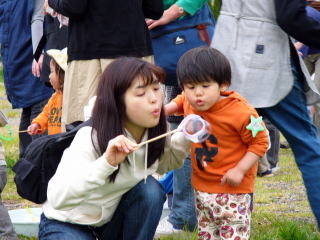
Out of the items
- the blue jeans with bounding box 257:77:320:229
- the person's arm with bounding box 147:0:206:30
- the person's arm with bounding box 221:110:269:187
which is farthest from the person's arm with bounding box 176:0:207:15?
the person's arm with bounding box 221:110:269:187

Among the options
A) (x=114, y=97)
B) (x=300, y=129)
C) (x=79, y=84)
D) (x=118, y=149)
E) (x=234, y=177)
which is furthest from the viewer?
(x=79, y=84)

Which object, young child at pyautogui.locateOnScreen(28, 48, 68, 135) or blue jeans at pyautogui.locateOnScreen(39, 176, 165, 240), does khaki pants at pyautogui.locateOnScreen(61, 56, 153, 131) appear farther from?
blue jeans at pyautogui.locateOnScreen(39, 176, 165, 240)

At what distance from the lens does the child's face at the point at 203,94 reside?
341 cm

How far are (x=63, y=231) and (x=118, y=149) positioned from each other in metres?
0.61

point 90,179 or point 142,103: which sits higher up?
point 142,103

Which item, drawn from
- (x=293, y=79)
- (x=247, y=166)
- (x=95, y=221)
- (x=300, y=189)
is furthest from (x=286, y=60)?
(x=300, y=189)

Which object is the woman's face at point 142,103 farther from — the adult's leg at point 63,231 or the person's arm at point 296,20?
the person's arm at point 296,20

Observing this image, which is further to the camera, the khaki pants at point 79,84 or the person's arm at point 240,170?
the khaki pants at point 79,84

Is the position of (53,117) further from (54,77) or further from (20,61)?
(20,61)

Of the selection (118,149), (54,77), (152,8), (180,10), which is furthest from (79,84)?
(118,149)

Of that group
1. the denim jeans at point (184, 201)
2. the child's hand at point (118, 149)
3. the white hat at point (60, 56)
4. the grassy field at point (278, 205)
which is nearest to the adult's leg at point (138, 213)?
the child's hand at point (118, 149)

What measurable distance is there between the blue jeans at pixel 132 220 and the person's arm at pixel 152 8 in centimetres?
123

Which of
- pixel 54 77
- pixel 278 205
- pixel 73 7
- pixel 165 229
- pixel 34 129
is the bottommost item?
pixel 278 205

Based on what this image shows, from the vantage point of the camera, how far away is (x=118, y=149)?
2834 millimetres
